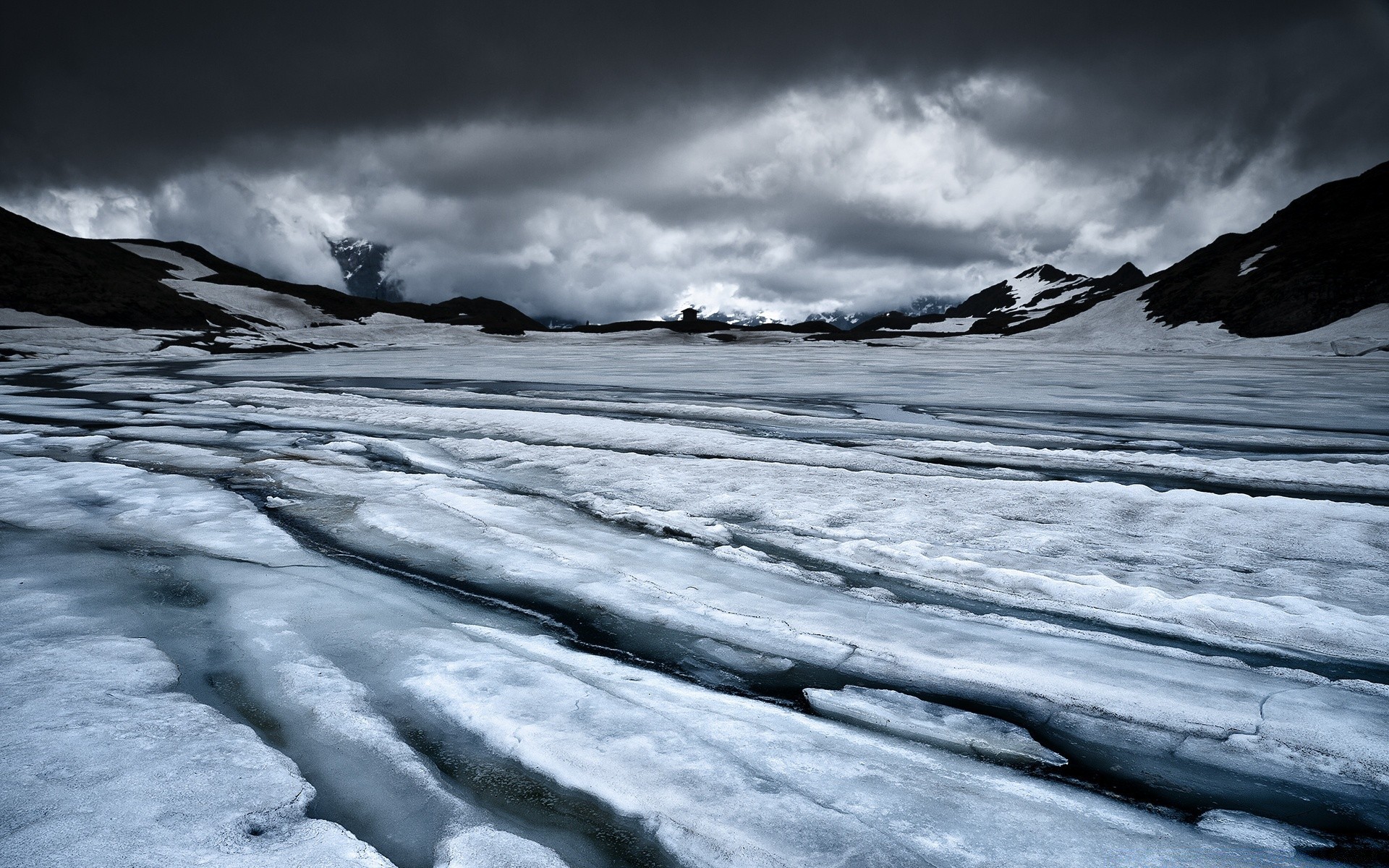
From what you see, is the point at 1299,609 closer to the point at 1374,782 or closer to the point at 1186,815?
the point at 1374,782

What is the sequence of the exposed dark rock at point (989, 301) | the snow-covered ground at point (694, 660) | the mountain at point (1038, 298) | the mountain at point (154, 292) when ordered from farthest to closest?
1. the exposed dark rock at point (989, 301)
2. the mountain at point (1038, 298)
3. the mountain at point (154, 292)
4. the snow-covered ground at point (694, 660)

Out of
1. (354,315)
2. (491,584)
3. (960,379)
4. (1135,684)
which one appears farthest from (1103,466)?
(354,315)

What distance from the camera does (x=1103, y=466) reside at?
555cm

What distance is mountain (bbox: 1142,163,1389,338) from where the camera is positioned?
38.6 metres

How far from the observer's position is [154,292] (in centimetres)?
4781

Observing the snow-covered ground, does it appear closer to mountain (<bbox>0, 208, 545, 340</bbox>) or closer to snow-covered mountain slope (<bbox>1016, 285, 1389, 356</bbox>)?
snow-covered mountain slope (<bbox>1016, 285, 1389, 356</bbox>)

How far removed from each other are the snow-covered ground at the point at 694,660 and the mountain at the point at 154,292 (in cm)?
4888

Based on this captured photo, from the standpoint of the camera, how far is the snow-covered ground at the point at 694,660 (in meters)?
1.60

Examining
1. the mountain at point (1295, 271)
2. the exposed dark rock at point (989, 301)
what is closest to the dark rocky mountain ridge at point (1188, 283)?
the mountain at point (1295, 271)

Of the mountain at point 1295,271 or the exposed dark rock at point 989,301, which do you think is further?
the exposed dark rock at point 989,301

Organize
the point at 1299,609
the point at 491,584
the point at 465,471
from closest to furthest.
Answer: the point at 1299,609, the point at 491,584, the point at 465,471

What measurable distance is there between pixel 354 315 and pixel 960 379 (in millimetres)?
61897

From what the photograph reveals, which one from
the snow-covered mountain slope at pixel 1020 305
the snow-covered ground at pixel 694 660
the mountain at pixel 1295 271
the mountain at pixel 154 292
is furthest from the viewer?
the snow-covered mountain slope at pixel 1020 305

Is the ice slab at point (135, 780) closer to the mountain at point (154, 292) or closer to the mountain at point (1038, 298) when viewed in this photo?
the mountain at point (154, 292)
